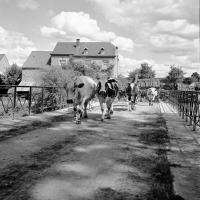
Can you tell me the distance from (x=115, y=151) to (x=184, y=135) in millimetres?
3162

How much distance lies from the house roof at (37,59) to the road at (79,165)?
72.6 m

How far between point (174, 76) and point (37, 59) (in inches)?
1571

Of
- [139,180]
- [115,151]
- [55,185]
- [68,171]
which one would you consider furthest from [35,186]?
[115,151]

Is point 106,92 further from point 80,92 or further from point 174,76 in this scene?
point 174,76

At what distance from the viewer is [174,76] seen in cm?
6325

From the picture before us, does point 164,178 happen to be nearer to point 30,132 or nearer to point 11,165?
point 11,165

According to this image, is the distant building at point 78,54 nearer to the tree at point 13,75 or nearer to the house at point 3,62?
the tree at point 13,75

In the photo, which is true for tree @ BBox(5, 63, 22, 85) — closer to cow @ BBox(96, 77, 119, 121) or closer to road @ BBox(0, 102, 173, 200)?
cow @ BBox(96, 77, 119, 121)

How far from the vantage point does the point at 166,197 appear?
3662mm

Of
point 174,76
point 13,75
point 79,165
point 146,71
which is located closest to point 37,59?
point 13,75

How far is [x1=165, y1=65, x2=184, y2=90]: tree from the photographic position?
205 ft

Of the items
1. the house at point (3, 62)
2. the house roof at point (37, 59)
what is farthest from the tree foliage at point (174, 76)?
the house at point (3, 62)

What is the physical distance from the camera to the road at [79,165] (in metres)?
3.78

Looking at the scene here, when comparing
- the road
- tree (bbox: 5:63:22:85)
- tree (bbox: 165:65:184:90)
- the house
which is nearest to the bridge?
the road
